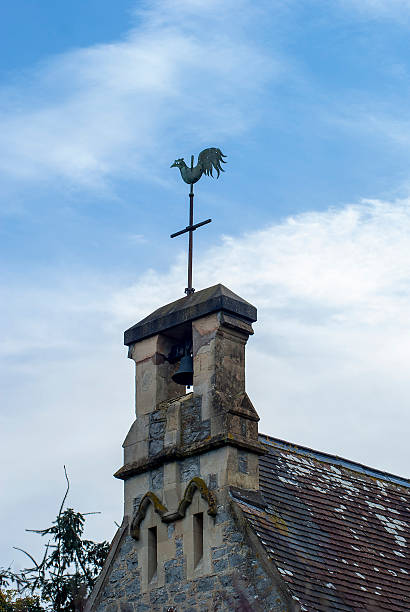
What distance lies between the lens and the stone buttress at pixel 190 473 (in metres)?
13.7

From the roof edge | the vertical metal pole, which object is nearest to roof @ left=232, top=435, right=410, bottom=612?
the roof edge

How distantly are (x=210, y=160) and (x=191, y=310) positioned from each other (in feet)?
7.35

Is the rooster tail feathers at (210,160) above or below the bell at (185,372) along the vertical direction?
above

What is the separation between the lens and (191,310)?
1524 centimetres

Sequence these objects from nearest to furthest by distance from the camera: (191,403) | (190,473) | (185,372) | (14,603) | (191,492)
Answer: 1. (191,492)
2. (190,473)
3. (191,403)
4. (185,372)
5. (14,603)

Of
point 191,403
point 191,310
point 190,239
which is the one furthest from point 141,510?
point 190,239

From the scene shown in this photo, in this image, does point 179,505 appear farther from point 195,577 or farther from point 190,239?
point 190,239

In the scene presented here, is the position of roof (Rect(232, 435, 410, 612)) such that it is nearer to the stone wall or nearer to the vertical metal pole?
the stone wall

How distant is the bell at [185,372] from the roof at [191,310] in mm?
493

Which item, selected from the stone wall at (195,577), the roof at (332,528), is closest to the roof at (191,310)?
the roof at (332,528)

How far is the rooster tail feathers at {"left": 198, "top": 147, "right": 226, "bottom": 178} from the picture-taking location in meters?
16.0

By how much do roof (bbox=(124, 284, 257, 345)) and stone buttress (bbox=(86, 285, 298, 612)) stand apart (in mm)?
15

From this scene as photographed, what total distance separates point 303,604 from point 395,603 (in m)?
2.16

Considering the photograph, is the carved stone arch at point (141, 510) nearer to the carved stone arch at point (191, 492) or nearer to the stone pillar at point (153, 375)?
the carved stone arch at point (191, 492)
